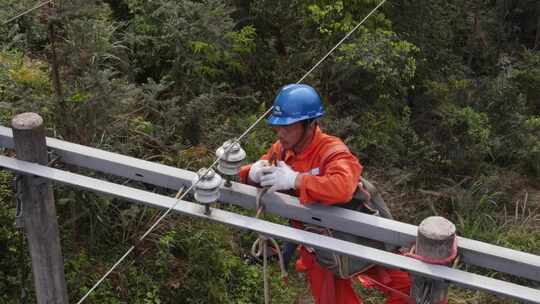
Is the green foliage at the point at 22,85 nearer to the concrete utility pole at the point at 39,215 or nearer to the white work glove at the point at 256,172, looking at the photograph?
the concrete utility pole at the point at 39,215

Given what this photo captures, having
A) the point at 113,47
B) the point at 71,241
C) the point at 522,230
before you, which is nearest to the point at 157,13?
the point at 113,47

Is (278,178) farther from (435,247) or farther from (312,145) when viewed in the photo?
(435,247)

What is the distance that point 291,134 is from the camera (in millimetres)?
3748

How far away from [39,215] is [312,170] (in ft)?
4.91

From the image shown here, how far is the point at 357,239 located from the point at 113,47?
4115mm

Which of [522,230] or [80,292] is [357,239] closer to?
[80,292]

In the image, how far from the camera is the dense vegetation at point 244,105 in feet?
18.5

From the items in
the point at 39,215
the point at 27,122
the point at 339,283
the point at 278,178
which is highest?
the point at 27,122

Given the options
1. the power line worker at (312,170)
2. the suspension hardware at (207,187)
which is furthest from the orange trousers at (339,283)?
the suspension hardware at (207,187)

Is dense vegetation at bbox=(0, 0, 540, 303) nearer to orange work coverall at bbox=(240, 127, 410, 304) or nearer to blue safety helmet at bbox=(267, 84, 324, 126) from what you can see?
orange work coverall at bbox=(240, 127, 410, 304)

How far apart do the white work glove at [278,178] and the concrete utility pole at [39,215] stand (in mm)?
1137

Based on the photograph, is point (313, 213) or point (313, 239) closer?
point (313, 239)

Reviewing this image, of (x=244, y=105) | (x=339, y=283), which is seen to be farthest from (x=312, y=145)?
(x=244, y=105)

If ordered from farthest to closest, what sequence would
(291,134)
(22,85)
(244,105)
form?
(244,105) → (22,85) → (291,134)
